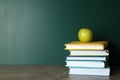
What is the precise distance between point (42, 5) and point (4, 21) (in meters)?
0.28

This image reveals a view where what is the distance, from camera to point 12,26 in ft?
4.82

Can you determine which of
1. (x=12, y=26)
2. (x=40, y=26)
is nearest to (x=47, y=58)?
(x=40, y=26)

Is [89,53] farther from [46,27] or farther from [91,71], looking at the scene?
[46,27]

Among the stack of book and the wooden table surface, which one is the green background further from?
the stack of book

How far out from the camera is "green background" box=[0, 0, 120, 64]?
1.41m

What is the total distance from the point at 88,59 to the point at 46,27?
46 centimetres

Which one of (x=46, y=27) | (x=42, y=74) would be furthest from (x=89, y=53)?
(x=46, y=27)

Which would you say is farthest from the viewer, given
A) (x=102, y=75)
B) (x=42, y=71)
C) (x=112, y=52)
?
(x=112, y=52)

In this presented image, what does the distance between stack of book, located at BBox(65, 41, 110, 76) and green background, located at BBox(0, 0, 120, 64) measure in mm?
318

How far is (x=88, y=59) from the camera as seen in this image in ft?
3.65

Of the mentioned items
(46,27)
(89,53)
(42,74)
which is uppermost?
(46,27)

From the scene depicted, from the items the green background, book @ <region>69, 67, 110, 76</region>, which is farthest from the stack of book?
the green background

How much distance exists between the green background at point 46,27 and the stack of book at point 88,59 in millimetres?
318

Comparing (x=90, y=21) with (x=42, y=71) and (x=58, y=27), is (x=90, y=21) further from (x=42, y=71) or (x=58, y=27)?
(x=42, y=71)
